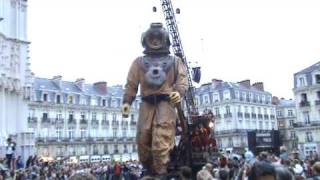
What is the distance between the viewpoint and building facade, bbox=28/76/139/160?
233 feet

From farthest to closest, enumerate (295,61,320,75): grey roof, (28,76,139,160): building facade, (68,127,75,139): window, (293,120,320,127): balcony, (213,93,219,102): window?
→ (213,93,219,102): window < (68,127,75,139): window < (28,76,139,160): building facade < (295,61,320,75): grey roof < (293,120,320,127): balcony

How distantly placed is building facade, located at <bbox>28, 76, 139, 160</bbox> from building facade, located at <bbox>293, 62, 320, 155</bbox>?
2895 cm

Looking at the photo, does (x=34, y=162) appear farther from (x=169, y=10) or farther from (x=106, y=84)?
(x=106, y=84)

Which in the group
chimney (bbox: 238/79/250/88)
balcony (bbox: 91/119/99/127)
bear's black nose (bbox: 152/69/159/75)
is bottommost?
bear's black nose (bbox: 152/69/159/75)

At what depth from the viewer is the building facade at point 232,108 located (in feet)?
273

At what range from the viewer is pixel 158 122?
982 cm

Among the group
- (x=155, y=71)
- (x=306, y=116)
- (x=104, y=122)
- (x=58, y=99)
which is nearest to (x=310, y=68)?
(x=306, y=116)

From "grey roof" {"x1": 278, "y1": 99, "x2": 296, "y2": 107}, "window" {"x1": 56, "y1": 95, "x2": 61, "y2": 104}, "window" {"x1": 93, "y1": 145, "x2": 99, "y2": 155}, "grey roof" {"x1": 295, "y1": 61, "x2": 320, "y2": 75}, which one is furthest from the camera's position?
"grey roof" {"x1": 278, "y1": 99, "x2": 296, "y2": 107}

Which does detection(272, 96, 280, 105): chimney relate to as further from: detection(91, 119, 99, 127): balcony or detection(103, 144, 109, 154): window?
detection(91, 119, 99, 127): balcony

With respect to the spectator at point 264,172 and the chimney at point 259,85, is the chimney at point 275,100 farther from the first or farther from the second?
the spectator at point 264,172

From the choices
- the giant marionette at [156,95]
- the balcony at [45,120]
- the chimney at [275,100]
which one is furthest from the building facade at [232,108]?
the giant marionette at [156,95]

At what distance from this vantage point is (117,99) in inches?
3292

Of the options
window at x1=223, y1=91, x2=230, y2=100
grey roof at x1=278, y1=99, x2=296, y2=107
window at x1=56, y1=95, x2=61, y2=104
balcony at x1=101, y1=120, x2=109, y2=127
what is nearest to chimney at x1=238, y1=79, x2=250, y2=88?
window at x1=223, y1=91, x2=230, y2=100

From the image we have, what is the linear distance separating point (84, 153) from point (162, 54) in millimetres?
66439
